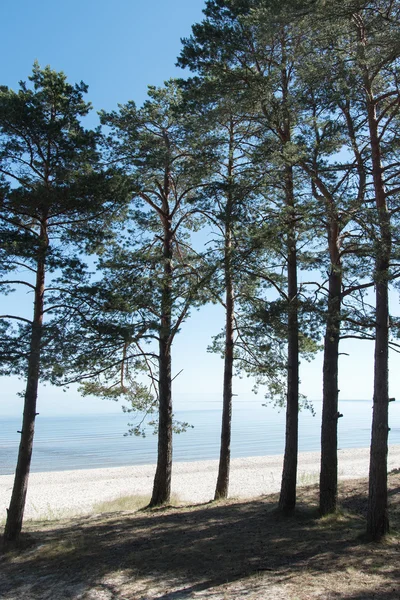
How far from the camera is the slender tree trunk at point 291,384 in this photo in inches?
402

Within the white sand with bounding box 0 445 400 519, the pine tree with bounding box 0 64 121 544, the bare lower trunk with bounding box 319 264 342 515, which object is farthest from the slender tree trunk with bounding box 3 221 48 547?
the bare lower trunk with bounding box 319 264 342 515

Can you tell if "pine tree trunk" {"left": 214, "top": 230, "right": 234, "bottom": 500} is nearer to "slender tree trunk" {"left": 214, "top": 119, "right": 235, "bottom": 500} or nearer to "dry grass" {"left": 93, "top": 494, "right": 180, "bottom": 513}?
"slender tree trunk" {"left": 214, "top": 119, "right": 235, "bottom": 500}

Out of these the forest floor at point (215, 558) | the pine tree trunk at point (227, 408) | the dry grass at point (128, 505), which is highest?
the pine tree trunk at point (227, 408)

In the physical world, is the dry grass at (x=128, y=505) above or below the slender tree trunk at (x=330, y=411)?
below

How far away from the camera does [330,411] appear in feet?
32.5

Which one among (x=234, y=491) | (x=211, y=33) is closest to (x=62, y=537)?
(x=234, y=491)

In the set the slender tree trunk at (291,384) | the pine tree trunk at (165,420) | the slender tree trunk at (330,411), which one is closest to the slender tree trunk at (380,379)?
the slender tree trunk at (330,411)

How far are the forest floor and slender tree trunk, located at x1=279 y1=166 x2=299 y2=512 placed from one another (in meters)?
0.50

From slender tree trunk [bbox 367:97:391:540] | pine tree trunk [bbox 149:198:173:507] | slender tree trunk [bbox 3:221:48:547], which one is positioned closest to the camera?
slender tree trunk [bbox 367:97:391:540]

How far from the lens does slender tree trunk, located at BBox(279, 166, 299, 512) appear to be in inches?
402

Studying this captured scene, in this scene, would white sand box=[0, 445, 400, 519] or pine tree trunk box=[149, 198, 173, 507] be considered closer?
pine tree trunk box=[149, 198, 173, 507]

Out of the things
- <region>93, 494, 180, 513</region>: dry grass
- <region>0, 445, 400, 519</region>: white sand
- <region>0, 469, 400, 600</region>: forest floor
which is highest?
<region>0, 469, 400, 600</region>: forest floor

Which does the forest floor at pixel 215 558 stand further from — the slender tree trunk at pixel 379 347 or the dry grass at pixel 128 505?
the dry grass at pixel 128 505

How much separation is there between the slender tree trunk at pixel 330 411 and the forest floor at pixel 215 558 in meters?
0.39
